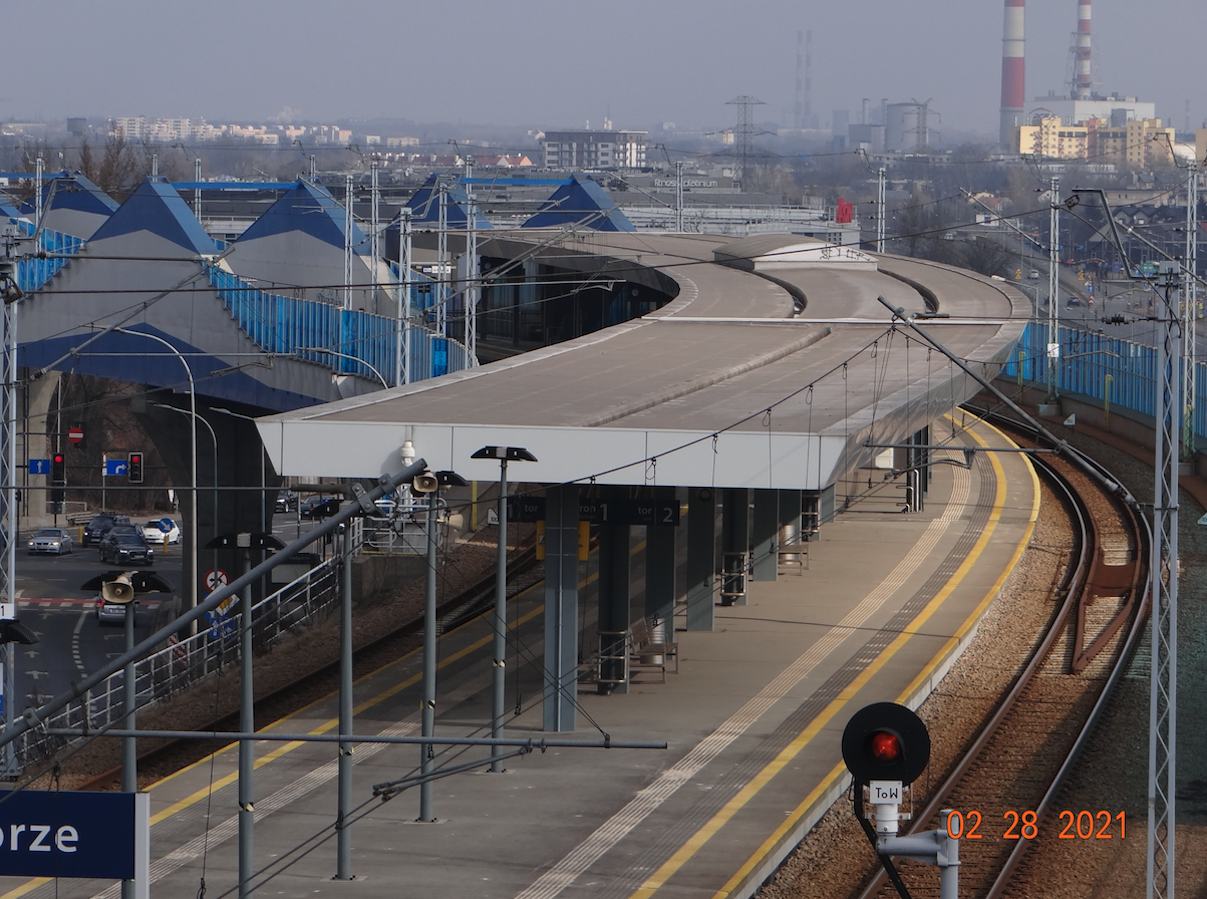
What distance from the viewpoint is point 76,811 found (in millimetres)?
8148

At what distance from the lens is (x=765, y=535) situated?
26.7 m

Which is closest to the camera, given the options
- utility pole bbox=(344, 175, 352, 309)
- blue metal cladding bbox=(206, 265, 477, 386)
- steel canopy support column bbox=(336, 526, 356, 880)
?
steel canopy support column bbox=(336, 526, 356, 880)

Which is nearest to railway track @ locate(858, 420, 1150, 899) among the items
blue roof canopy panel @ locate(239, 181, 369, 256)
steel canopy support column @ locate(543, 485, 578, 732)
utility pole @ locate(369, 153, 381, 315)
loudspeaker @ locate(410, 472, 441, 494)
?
loudspeaker @ locate(410, 472, 441, 494)

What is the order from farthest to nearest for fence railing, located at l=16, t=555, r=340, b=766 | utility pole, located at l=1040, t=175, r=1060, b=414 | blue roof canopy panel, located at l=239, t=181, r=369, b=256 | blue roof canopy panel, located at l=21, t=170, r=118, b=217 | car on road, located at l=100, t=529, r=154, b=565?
1. car on road, located at l=100, t=529, r=154, b=565
2. blue roof canopy panel, located at l=21, t=170, r=118, b=217
3. blue roof canopy panel, located at l=239, t=181, r=369, b=256
4. utility pole, located at l=1040, t=175, r=1060, b=414
5. fence railing, located at l=16, t=555, r=340, b=766

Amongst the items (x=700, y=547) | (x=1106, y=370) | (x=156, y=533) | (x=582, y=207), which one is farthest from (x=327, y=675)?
(x=156, y=533)

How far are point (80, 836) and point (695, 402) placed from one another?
483 inches

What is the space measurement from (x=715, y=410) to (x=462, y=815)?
5784mm

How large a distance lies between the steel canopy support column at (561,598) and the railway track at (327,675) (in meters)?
3.64

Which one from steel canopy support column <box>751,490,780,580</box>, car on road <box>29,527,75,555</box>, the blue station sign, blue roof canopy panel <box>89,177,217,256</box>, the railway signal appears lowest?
car on road <box>29,527,75,555</box>

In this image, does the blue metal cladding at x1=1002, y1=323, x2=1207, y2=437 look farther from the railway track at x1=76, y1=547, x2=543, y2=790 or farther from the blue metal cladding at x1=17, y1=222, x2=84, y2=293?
the blue metal cladding at x1=17, y1=222, x2=84, y2=293

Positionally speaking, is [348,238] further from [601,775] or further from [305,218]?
[601,775]

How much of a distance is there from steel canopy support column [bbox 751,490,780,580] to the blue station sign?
1805 centimetres

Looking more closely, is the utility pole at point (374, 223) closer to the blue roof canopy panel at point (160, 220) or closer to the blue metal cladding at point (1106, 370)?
the blue roof canopy panel at point (160, 220)

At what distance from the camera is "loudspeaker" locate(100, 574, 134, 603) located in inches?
376
